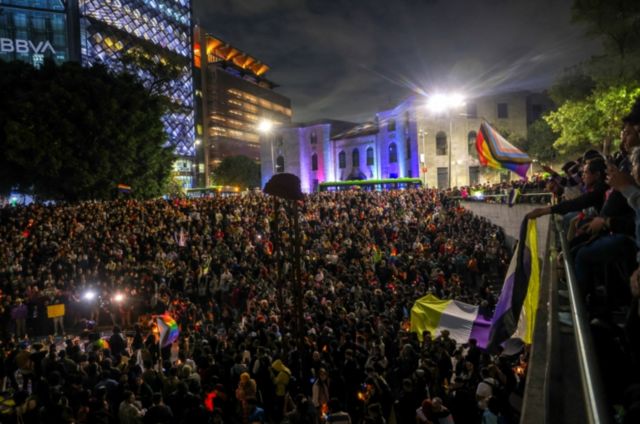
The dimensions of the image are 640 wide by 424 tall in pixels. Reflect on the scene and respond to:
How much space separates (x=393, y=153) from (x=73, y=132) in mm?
39516

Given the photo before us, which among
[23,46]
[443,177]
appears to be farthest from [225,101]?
[443,177]

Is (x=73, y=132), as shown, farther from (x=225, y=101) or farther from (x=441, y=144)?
(x=225, y=101)

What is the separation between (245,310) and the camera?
51.5 feet

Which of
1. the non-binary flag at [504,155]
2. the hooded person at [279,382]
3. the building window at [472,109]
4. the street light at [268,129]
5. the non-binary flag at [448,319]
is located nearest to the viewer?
the hooded person at [279,382]

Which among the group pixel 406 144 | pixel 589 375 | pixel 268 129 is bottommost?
pixel 589 375

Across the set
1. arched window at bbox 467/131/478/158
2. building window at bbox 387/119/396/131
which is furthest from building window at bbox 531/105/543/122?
building window at bbox 387/119/396/131

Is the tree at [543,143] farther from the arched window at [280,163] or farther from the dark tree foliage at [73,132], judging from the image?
the dark tree foliage at [73,132]

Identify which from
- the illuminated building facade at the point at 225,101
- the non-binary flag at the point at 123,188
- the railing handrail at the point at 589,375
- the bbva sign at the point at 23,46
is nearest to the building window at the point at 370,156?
the non-binary flag at the point at 123,188

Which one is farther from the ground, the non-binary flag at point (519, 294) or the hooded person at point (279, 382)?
the non-binary flag at point (519, 294)

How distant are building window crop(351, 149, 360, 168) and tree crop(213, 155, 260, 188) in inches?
1081

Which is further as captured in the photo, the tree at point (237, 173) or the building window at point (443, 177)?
the tree at point (237, 173)

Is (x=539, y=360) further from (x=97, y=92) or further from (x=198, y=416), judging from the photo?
(x=97, y=92)

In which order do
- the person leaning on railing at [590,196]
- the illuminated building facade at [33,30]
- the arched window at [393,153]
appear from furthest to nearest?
the arched window at [393,153]
the illuminated building facade at [33,30]
the person leaning on railing at [590,196]

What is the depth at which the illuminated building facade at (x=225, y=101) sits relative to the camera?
96.4m
